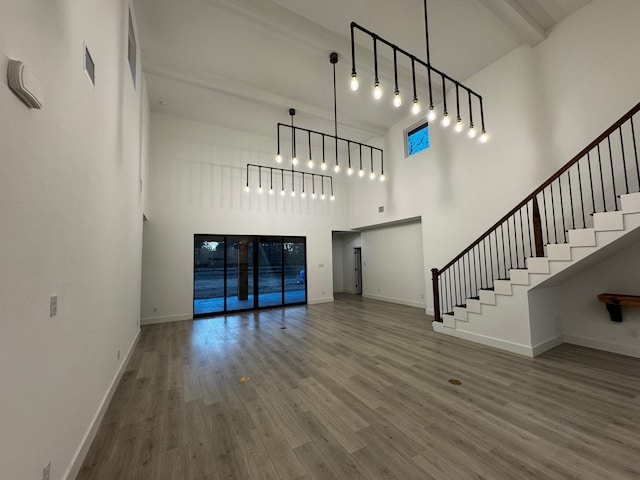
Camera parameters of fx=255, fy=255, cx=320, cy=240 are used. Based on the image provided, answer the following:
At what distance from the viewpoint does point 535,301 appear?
163 inches

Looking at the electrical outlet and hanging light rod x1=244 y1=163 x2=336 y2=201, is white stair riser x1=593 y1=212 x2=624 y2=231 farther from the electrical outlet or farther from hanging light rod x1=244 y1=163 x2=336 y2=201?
the electrical outlet

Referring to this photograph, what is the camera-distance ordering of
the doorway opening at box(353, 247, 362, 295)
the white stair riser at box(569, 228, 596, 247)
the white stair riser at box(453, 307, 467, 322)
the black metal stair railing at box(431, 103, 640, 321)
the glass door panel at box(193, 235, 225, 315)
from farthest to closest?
the doorway opening at box(353, 247, 362, 295), the glass door panel at box(193, 235, 225, 315), the white stair riser at box(453, 307, 467, 322), the black metal stair railing at box(431, 103, 640, 321), the white stair riser at box(569, 228, 596, 247)

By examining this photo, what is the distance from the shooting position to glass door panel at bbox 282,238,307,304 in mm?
8703

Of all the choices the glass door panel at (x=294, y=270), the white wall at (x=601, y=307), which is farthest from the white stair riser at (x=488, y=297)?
the glass door panel at (x=294, y=270)

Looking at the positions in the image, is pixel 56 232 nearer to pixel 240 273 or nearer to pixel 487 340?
pixel 487 340

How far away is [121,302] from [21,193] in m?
2.92

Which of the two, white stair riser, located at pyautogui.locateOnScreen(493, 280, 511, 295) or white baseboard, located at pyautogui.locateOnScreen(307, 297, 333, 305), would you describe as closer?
white stair riser, located at pyautogui.locateOnScreen(493, 280, 511, 295)

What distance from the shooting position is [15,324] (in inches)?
49.2

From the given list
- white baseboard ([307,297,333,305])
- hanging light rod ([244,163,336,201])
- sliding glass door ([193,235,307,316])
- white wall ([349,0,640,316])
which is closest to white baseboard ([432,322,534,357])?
white wall ([349,0,640,316])

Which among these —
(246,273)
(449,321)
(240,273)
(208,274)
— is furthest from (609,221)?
(208,274)

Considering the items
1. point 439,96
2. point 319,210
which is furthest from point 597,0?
point 319,210

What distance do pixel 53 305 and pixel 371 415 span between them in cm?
281

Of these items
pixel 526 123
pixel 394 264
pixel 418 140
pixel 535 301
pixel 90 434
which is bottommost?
pixel 90 434

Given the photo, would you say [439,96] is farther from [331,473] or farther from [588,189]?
[331,473]
